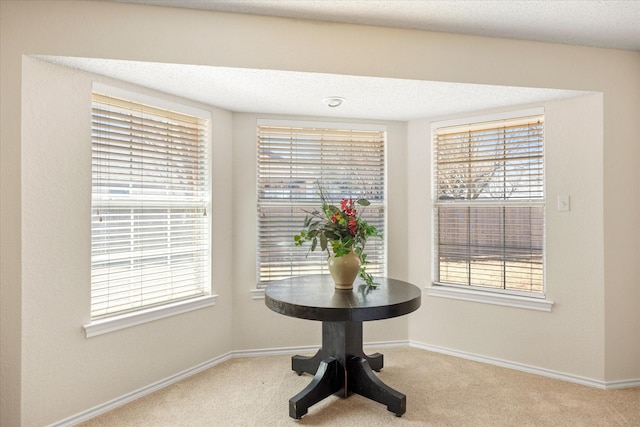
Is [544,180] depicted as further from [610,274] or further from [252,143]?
[252,143]

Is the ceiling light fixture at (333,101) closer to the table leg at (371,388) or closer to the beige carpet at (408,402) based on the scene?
the table leg at (371,388)

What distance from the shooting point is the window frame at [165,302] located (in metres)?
2.41

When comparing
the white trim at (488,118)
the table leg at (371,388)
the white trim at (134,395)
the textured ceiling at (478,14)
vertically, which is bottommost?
the white trim at (134,395)

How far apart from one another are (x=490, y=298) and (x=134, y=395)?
8.67ft

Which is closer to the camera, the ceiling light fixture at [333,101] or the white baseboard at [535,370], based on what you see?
the white baseboard at [535,370]

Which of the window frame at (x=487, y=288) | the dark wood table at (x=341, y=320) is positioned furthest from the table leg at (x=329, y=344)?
the window frame at (x=487, y=288)

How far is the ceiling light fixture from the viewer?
9.38 feet

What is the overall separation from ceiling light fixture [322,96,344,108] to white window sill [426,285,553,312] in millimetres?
1731

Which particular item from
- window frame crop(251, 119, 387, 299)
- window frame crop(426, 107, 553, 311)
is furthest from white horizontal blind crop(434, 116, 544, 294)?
window frame crop(251, 119, 387, 299)

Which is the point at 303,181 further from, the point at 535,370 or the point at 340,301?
the point at 535,370

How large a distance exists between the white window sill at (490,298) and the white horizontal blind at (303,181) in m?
0.60

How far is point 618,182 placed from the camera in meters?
2.73

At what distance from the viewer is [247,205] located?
10.9 feet

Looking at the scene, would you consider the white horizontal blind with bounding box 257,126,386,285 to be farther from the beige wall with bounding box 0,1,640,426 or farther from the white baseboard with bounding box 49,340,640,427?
the white baseboard with bounding box 49,340,640,427
